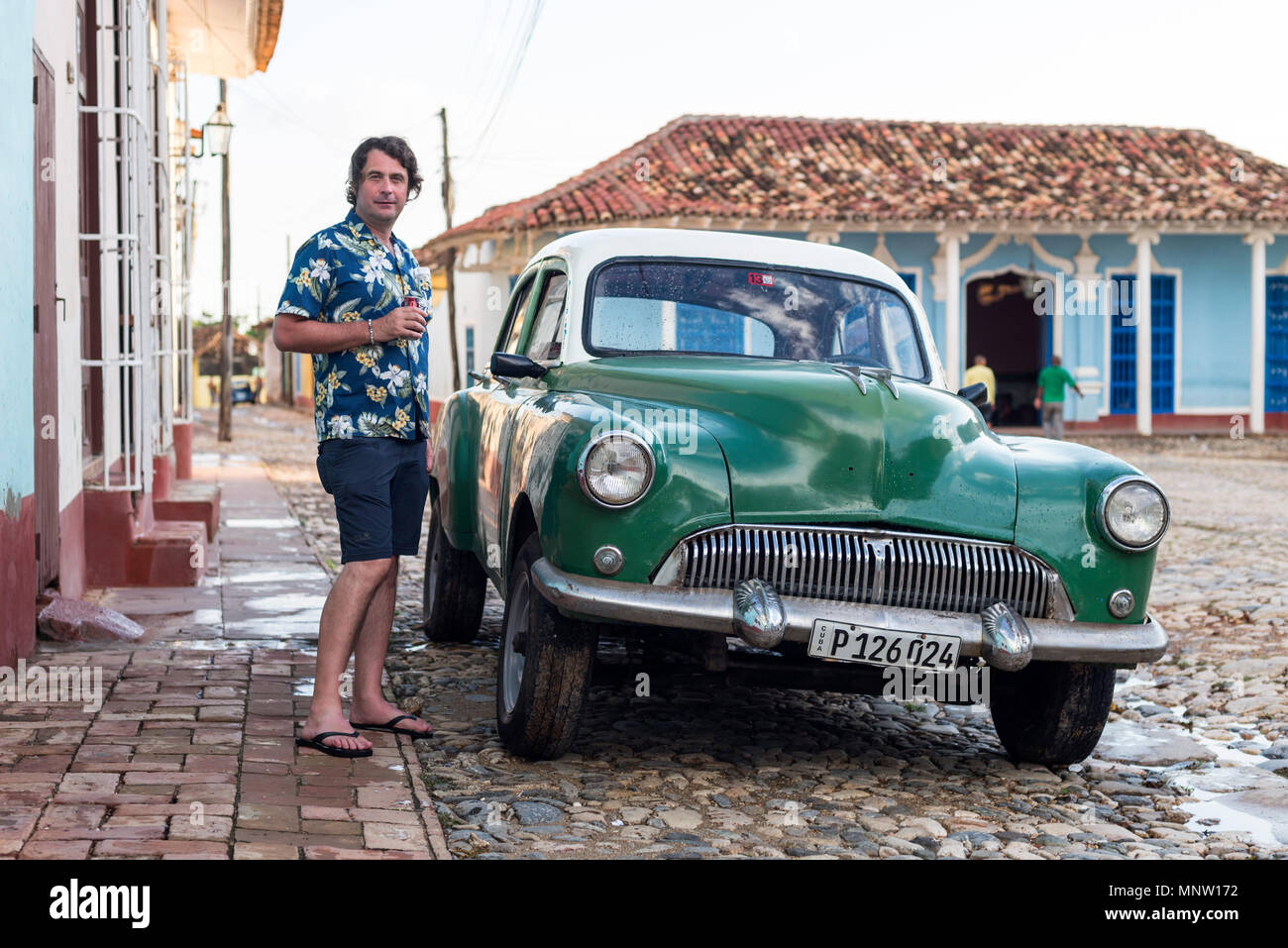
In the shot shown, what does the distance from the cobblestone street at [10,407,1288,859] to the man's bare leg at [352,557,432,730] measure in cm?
23

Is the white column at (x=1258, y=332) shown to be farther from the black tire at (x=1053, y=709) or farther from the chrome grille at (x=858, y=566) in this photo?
the chrome grille at (x=858, y=566)

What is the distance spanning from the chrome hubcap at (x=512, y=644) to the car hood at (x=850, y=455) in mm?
751

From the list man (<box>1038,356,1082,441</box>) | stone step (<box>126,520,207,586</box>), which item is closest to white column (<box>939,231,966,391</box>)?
man (<box>1038,356,1082,441</box>)

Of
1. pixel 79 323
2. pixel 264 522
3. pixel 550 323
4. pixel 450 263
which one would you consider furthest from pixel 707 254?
pixel 450 263

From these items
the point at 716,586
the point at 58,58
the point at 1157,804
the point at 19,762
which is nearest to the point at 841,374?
the point at 716,586

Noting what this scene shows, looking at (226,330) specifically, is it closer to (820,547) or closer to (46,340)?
(46,340)

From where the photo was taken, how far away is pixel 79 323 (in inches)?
302

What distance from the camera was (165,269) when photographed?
11.4 meters

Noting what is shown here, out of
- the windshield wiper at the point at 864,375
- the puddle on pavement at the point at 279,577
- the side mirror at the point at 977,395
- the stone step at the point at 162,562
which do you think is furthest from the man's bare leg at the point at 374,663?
the puddle on pavement at the point at 279,577

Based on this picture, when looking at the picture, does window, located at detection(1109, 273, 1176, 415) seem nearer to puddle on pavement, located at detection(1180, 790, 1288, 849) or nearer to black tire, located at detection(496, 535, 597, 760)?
puddle on pavement, located at detection(1180, 790, 1288, 849)

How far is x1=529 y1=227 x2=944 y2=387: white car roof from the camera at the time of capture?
547 cm

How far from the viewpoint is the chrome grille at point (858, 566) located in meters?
4.19
